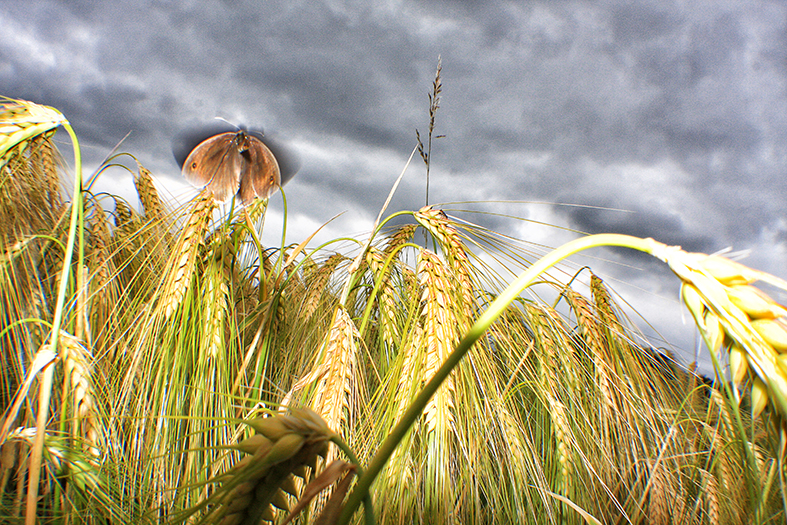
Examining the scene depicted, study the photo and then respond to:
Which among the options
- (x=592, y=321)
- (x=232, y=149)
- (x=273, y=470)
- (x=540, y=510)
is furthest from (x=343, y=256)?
(x=273, y=470)

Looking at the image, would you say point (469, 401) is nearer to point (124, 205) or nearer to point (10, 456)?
point (10, 456)

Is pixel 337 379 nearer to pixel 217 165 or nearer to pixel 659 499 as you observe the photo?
pixel 659 499

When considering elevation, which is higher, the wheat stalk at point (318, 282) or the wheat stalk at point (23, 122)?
the wheat stalk at point (23, 122)

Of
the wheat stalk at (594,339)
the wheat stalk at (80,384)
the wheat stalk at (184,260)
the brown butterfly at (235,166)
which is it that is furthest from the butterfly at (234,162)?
the wheat stalk at (594,339)

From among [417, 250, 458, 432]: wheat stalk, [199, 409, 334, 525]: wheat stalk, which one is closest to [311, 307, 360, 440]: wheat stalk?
[417, 250, 458, 432]: wheat stalk

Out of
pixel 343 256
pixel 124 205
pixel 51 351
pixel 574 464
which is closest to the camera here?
pixel 51 351

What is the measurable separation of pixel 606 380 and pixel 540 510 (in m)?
0.32

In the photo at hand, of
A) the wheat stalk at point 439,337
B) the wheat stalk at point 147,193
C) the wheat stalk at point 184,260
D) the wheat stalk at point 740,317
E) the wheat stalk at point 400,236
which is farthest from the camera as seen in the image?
the wheat stalk at point 147,193

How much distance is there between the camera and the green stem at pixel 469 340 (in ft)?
0.87

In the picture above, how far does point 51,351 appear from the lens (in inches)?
22.8

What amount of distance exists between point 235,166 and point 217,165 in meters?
0.06

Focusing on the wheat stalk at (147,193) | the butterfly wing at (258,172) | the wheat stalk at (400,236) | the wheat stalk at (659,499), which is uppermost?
the butterfly wing at (258,172)

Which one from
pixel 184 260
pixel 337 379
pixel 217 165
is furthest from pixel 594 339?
pixel 217 165

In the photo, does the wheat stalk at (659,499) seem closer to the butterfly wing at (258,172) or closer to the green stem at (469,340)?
the green stem at (469,340)
